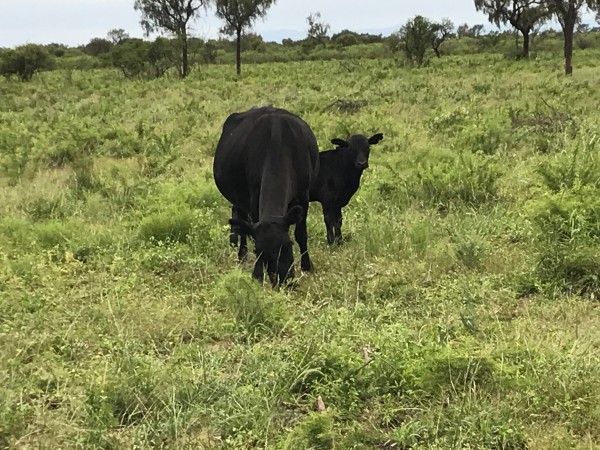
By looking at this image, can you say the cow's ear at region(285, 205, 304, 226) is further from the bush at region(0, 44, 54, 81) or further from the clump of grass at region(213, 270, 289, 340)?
the bush at region(0, 44, 54, 81)

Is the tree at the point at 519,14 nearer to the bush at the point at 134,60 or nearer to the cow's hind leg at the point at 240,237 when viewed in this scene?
the bush at the point at 134,60

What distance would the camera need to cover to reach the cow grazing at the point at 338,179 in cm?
756

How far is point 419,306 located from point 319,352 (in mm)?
1462

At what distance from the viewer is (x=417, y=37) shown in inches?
1537

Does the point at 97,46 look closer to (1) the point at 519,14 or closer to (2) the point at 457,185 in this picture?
(1) the point at 519,14

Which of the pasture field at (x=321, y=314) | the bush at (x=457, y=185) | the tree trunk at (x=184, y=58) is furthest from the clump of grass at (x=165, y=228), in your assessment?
the tree trunk at (x=184, y=58)

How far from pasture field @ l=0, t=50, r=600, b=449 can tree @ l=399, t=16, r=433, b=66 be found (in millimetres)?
29525

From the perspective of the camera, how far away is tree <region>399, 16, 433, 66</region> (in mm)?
38969

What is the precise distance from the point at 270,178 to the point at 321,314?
1.65m

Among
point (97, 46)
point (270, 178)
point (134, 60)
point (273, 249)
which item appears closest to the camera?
point (273, 249)

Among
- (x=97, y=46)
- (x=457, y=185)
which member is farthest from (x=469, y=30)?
(x=457, y=185)

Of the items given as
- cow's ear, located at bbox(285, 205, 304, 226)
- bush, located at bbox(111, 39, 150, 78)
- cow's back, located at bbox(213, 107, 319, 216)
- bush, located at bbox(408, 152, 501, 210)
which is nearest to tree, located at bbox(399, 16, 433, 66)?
bush, located at bbox(111, 39, 150, 78)

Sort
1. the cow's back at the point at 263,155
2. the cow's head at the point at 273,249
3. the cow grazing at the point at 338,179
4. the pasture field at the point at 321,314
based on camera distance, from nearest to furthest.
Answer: the pasture field at the point at 321,314 < the cow's head at the point at 273,249 < the cow's back at the point at 263,155 < the cow grazing at the point at 338,179

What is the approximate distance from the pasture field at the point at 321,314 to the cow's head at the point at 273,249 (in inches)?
7.1
